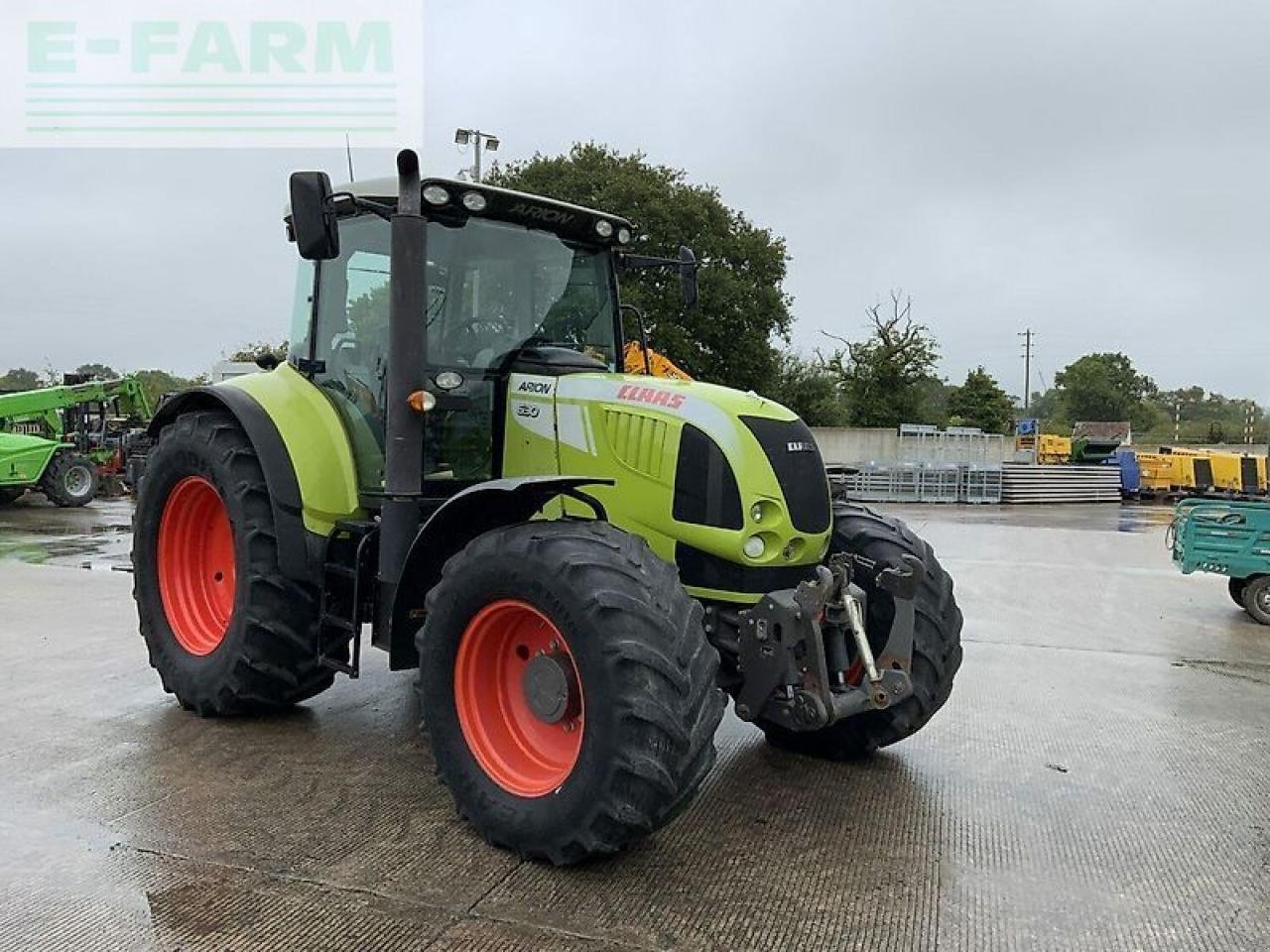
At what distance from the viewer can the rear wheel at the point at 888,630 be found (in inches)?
162

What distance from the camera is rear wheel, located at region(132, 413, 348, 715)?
458 cm

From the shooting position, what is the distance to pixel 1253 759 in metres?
4.79

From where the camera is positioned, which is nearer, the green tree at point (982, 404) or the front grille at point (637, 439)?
the front grille at point (637, 439)

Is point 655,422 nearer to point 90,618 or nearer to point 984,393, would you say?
point 90,618

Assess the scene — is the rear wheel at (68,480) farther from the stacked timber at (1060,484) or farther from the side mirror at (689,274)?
the stacked timber at (1060,484)

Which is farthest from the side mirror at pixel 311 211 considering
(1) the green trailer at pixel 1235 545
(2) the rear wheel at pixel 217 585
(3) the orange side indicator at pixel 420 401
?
(1) the green trailer at pixel 1235 545

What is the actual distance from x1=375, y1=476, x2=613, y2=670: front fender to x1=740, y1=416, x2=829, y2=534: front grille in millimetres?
687

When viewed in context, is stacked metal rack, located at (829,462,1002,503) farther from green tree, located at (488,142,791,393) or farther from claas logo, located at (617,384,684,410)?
claas logo, located at (617,384,684,410)

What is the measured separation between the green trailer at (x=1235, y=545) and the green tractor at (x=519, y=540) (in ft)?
20.1

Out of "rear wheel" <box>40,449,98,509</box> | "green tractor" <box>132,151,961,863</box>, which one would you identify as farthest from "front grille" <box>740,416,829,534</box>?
"rear wheel" <box>40,449,98,509</box>

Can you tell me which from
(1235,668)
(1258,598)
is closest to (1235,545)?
(1258,598)

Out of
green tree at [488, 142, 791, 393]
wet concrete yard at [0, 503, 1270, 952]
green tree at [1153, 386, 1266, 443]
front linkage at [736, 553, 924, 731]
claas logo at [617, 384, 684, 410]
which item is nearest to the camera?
wet concrete yard at [0, 503, 1270, 952]

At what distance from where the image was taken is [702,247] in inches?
1193

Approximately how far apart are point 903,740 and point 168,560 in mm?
3850
